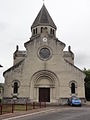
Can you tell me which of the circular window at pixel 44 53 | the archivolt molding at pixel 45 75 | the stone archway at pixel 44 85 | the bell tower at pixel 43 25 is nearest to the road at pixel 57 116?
the stone archway at pixel 44 85

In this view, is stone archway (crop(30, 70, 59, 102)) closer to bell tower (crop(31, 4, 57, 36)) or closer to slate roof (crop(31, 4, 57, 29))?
bell tower (crop(31, 4, 57, 36))

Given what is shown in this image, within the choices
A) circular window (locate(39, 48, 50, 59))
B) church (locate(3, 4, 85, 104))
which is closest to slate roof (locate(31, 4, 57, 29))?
church (locate(3, 4, 85, 104))

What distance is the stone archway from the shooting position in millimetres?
34406

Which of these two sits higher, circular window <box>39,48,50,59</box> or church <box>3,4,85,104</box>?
circular window <box>39,48,50,59</box>

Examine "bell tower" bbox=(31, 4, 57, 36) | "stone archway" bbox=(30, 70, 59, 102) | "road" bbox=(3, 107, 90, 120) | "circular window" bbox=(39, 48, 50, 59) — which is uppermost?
"bell tower" bbox=(31, 4, 57, 36)

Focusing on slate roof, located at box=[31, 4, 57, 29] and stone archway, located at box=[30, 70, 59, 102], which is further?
slate roof, located at box=[31, 4, 57, 29]

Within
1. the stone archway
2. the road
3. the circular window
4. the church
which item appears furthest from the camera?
the circular window

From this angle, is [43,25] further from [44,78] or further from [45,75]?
[44,78]

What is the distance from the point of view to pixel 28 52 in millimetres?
35719

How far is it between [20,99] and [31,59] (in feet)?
21.9

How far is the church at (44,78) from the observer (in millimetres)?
33969

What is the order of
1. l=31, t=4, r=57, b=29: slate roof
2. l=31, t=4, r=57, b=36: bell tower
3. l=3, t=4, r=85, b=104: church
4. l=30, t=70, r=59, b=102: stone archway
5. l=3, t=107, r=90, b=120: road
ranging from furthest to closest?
l=31, t=4, r=57, b=29: slate roof, l=31, t=4, r=57, b=36: bell tower, l=30, t=70, r=59, b=102: stone archway, l=3, t=4, r=85, b=104: church, l=3, t=107, r=90, b=120: road

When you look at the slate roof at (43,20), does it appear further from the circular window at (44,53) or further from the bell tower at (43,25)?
the circular window at (44,53)

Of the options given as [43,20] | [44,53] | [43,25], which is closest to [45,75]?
[44,53]
